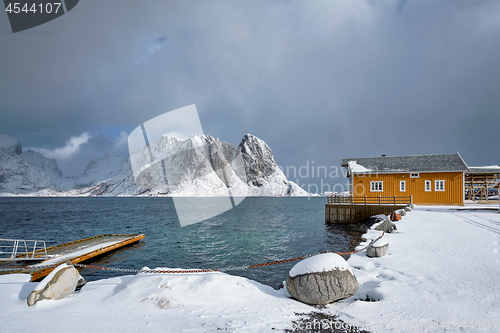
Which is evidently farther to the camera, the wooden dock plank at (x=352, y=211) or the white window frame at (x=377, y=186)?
the white window frame at (x=377, y=186)

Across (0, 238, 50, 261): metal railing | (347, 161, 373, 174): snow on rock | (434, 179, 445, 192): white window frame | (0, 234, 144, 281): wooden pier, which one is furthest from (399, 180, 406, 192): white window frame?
(0, 238, 50, 261): metal railing

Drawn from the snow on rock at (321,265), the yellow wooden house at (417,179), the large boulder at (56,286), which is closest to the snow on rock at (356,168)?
the yellow wooden house at (417,179)

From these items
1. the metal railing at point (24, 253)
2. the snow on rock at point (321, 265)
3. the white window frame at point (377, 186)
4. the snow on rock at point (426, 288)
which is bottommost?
the metal railing at point (24, 253)

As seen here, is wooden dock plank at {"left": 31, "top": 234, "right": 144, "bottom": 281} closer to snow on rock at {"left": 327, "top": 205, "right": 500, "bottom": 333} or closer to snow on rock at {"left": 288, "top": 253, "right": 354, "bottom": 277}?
snow on rock at {"left": 288, "top": 253, "right": 354, "bottom": 277}

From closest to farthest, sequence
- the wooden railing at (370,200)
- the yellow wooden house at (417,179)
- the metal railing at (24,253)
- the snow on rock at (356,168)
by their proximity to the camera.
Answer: the metal railing at (24,253) < the wooden railing at (370,200) < the yellow wooden house at (417,179) < the snow on rock at (356,168)

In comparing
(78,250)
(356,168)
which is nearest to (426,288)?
(78,250)

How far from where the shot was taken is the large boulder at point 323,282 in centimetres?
624

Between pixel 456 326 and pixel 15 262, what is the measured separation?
1966 centimetres

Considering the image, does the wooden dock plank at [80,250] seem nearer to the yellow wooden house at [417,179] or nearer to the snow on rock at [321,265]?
the snow on rock at [321,265]

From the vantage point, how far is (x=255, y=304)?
20.4 feet

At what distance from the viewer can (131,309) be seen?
19.6 ft

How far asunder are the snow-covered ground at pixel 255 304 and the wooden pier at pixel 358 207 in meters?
20.2

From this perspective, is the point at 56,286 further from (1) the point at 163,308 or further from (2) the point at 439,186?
(2) the point at 439,186

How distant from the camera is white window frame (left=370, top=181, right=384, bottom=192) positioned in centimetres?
3172
